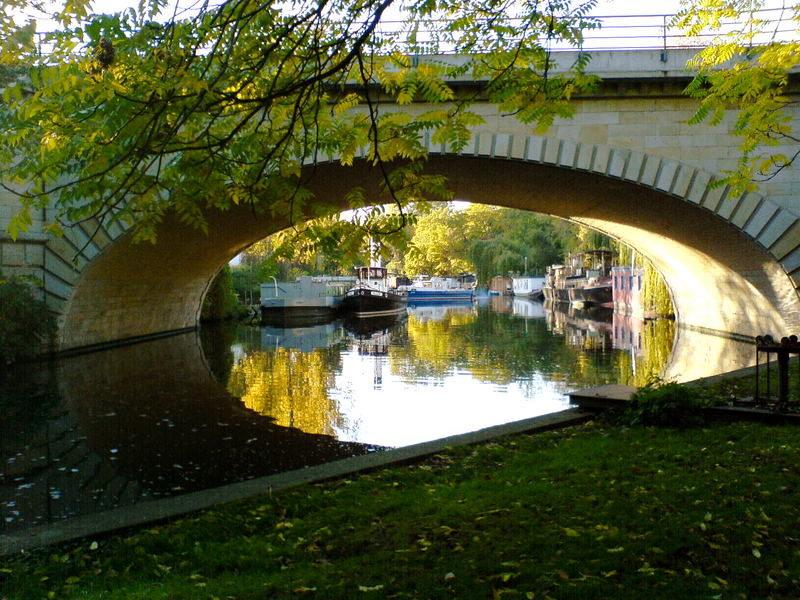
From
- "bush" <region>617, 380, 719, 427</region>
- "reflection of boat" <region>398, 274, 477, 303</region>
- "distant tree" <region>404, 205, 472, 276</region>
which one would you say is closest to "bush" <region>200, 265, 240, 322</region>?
"bush" <region>617, 380, 719, 427</region>

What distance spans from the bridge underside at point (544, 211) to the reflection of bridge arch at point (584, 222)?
1.9 inches

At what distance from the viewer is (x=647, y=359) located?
17.0 m

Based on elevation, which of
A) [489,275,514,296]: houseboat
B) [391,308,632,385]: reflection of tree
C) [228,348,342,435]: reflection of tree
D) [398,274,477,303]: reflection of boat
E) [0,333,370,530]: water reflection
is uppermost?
[489,275,514,296]: houseboat

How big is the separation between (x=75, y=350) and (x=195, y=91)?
16.2 metres

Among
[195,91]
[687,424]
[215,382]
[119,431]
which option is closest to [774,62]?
[687,424]

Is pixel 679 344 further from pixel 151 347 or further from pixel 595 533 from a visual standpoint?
pixel 595 533

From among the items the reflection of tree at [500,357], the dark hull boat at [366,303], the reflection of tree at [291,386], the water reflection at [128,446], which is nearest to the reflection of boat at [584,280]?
the dark hull boat at [366,303]

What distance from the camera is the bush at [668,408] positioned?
Answer: 7.18 metres

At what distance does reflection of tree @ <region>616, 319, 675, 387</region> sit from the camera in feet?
45.9

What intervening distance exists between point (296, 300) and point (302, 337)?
34.4 ft

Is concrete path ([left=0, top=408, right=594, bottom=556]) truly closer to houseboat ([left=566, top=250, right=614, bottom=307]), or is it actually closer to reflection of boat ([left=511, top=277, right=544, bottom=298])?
houseboat ([left=566, top=250, right=614, bottom=307])

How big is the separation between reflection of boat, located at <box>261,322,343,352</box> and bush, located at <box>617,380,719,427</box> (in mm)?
13635

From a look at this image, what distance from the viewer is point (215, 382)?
46.0 feet

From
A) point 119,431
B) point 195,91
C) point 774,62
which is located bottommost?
point 119,431
